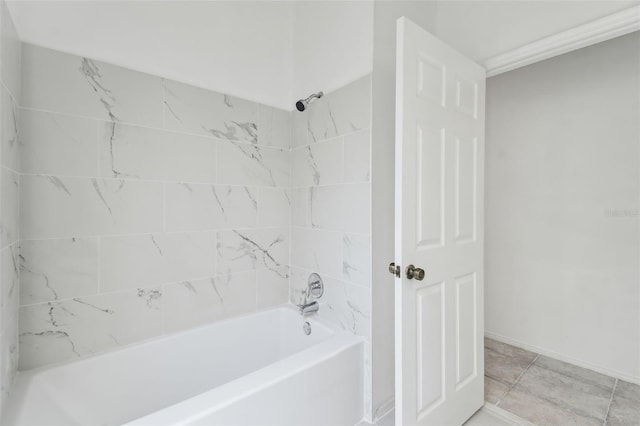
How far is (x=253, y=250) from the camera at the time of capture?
6.66 feet

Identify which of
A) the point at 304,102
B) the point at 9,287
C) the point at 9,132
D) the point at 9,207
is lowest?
the point at 9,287

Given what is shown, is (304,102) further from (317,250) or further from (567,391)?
(567,391)

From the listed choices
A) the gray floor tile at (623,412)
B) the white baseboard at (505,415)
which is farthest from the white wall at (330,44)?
the gray floor tile at (623,412)

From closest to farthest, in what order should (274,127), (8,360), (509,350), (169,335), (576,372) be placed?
(8,360)
(169,335)
(274,127)
(576,372)
(509,350)

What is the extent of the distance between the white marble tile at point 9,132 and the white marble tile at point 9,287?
1.12 feet

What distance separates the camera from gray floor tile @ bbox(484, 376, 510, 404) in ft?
6.29

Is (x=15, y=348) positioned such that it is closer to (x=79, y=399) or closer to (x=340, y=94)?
(x=79, y=399)

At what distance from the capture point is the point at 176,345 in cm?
168

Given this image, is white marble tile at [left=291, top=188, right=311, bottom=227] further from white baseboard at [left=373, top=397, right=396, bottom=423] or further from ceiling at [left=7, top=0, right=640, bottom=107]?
white baseboard at [left=373, top=397, right=396, bottom=423]

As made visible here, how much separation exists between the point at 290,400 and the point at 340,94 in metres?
1.67

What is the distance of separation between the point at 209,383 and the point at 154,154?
138 cm

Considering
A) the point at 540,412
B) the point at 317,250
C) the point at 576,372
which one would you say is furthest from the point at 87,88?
the point at 576,372

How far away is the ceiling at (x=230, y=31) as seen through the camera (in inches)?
55.4

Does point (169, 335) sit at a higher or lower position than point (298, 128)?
lower
